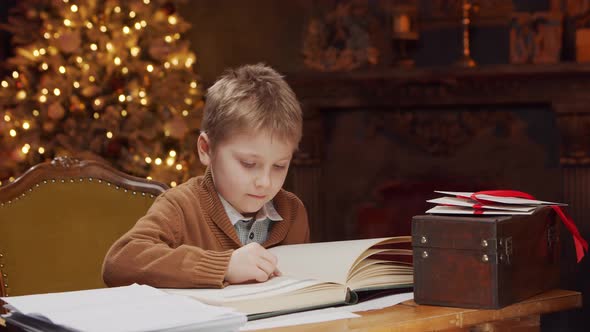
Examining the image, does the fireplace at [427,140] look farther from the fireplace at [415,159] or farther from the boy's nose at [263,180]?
the boy's nose at [263,180]

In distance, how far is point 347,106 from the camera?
449cm

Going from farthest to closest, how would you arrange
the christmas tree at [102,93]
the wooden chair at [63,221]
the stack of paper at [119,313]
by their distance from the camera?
1. the christmas tree at [102,93]
2. the wooden chair at [63,221]
3. the stack of paper at [119,313]

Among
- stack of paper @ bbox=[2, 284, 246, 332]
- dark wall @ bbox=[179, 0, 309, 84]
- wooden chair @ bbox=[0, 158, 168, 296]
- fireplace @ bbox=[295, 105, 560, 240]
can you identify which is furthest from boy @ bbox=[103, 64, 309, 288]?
dark wall @ bbox=[179, 0, 309, 84]

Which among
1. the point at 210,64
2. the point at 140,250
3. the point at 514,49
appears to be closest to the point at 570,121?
the point at 514,49

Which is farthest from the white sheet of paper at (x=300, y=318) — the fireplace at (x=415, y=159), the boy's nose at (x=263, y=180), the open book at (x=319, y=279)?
the fireplace at (x=415, y=159)

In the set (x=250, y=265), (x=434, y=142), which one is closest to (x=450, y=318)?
(x=250, y=265)

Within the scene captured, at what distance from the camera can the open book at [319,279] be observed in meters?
1.27

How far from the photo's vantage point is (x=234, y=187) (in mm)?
1671

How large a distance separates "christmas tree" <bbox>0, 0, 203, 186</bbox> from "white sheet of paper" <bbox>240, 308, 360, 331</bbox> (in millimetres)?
3192

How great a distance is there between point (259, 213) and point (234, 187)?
0.14 m

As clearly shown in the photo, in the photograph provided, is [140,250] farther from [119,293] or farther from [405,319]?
[405,319]

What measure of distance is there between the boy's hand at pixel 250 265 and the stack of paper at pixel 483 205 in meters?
0.28

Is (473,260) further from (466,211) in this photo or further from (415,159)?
(415,159)

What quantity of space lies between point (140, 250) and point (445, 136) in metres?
3.11
